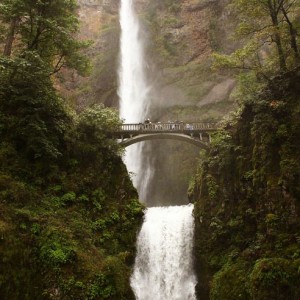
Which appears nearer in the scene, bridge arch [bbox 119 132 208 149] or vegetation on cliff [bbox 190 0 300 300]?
vegetation on cliff [bbox 190 0 300 300]

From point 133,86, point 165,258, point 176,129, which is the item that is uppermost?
point 133,86

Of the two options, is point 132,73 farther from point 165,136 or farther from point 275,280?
point 275,280

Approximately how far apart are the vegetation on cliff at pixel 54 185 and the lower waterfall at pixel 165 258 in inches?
36.8

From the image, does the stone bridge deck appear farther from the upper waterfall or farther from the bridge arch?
the upper waterfall

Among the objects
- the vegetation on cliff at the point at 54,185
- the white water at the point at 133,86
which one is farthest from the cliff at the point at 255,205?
the white water at the point at 133,86

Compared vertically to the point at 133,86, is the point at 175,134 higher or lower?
lower

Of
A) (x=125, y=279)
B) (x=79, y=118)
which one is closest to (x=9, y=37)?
(x=79, y=118)

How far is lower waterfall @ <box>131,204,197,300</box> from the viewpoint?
18.1m

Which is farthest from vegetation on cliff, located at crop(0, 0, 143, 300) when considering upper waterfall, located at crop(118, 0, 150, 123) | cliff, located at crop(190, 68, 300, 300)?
upper waterfall, located at crop(118, 0, 150, 123)

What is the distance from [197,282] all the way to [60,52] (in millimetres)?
15486

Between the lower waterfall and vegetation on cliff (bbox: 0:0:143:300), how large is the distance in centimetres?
93

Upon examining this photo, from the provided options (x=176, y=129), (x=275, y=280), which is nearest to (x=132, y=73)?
(x=176, y=129)

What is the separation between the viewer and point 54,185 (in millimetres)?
18156

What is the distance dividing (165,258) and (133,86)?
1020 inches
